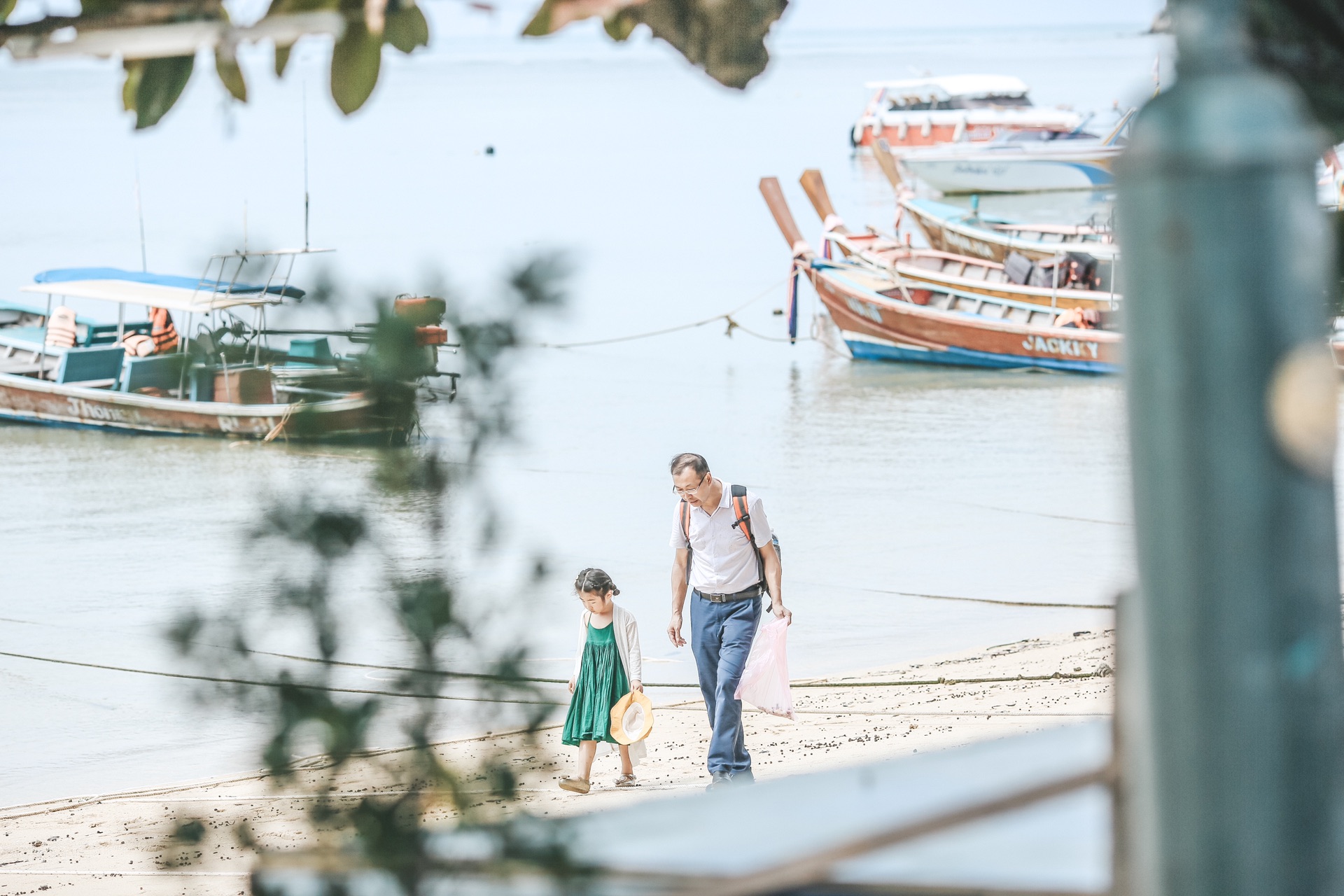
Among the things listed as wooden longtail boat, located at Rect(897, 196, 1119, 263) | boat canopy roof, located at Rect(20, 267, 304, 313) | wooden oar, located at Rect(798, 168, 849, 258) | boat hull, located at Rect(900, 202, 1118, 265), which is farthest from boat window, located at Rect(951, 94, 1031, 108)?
boat canopy roof, located at Rect(20, 267, 304, 313)

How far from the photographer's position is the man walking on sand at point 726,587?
21.9ft

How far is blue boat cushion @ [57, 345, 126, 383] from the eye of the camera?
2191cm

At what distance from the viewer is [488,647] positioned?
1.89m

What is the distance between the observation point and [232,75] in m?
1.62

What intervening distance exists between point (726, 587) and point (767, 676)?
47 centimetres

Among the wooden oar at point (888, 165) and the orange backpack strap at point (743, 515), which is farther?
the wooden oar at point (888, 165)

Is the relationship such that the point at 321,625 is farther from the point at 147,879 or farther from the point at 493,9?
the point at 147,879

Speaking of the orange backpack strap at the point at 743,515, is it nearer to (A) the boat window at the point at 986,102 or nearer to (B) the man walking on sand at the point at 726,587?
(B) the man walking on sand at the point at 726,587

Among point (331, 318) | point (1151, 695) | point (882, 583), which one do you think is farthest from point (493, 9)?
point (882, 583)

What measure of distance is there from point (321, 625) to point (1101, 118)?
58571 mm

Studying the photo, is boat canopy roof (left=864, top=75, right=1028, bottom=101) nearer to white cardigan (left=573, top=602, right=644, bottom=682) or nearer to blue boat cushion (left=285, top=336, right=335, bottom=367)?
white cardigan (left=573, top=602, right=644, bottom=682)

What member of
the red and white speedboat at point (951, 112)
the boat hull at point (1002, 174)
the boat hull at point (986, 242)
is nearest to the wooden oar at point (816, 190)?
the boat hull at point (986, 242)

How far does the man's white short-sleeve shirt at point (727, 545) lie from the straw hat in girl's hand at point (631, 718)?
0.62 metres

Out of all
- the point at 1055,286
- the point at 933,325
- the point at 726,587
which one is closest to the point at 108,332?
the point at 933,325
